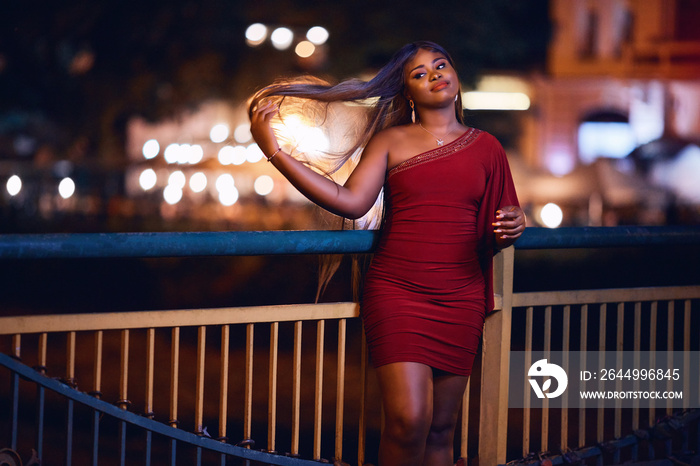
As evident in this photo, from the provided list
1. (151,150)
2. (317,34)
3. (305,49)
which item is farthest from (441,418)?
(151,150)

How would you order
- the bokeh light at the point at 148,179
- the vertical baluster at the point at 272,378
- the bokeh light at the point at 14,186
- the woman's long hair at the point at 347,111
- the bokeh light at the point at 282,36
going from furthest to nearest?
the bokeh light at the point at 148,179, the bokeh light at the point at 14,186, the bokeh light at the point at 282,36, the woman's long hair at the point at 347,111, the vertical baluster at the point at 272,378

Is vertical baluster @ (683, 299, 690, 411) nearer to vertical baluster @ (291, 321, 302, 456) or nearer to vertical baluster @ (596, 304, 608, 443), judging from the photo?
vertical baluster @ (596, 304, 608, 443)

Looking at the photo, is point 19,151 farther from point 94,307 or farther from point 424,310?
point 424,310

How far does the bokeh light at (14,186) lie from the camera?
98.8ft

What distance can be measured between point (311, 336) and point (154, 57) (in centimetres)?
1023

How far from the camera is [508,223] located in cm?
287

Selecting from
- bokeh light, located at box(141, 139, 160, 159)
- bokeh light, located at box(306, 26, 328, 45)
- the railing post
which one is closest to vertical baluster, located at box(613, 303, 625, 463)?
the railing post

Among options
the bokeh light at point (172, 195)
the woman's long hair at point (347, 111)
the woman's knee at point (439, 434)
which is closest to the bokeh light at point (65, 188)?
the bokeh light at point (172, 195)

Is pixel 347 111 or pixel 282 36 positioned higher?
pixel 282 36

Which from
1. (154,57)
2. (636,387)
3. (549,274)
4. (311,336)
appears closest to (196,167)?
(154,57)

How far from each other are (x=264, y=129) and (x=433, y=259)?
0.74 m

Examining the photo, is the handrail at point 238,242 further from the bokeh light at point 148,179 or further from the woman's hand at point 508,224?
the bokeh light at point 148,179

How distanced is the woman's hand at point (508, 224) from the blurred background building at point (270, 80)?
2.20ft

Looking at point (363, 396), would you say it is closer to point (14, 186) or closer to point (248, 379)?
point (248, 379)
